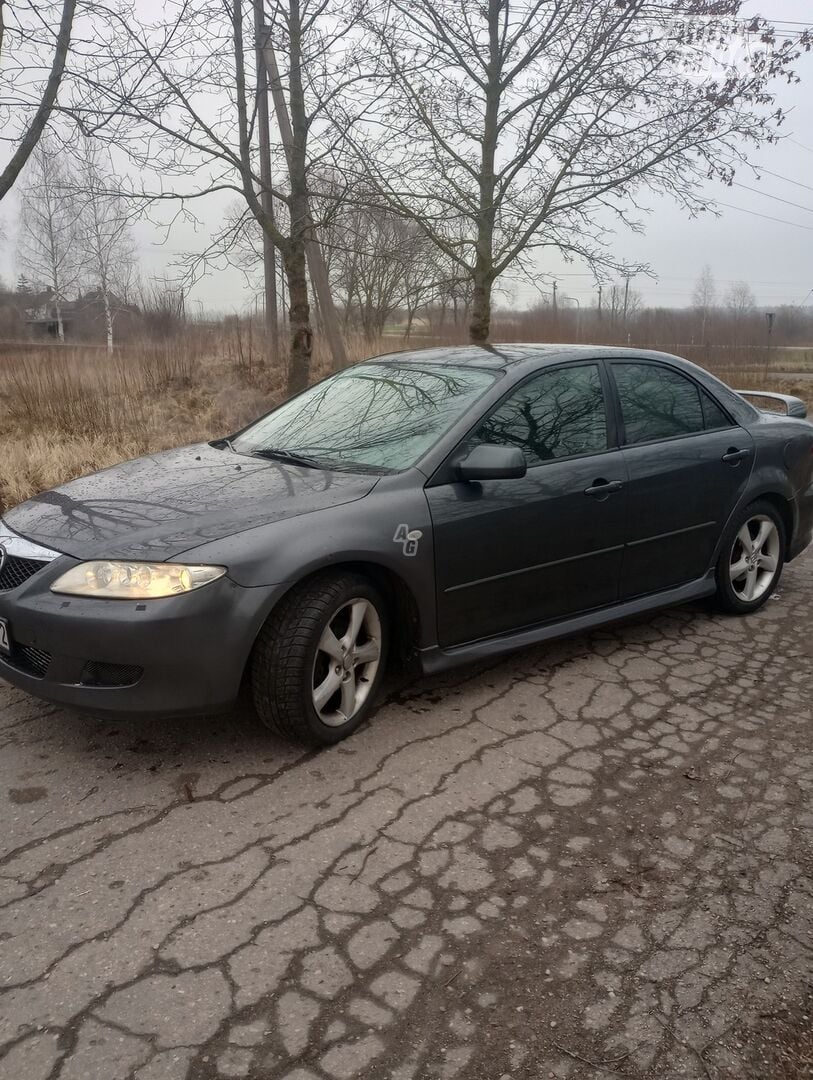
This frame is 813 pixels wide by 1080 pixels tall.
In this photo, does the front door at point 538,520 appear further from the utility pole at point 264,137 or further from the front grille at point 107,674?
the utility pole at point 264,137

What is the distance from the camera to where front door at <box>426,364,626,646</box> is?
11.9 feet

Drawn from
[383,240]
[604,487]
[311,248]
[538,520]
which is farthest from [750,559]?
[311,248]

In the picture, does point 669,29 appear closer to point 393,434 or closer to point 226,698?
point 393,434

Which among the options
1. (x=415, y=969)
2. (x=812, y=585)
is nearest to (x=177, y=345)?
(x=812, y=585)

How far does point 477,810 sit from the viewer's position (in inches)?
116

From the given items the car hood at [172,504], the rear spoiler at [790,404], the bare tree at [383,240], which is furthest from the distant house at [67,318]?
the car hood at [172,504]

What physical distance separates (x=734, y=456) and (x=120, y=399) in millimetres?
8440

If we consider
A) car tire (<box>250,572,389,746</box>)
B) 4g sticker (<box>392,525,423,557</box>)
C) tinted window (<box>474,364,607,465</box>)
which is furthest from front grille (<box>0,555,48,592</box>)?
tinted window (<box>474,364,607,465</box>)

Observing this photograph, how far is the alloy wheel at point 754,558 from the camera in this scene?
16.1 feet

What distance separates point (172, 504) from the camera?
134 inches

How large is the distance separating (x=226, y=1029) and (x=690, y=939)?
1224mm

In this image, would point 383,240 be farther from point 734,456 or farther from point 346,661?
point 346,661

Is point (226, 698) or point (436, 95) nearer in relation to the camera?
point (226, 698)

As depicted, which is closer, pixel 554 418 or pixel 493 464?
pixel 493 464
